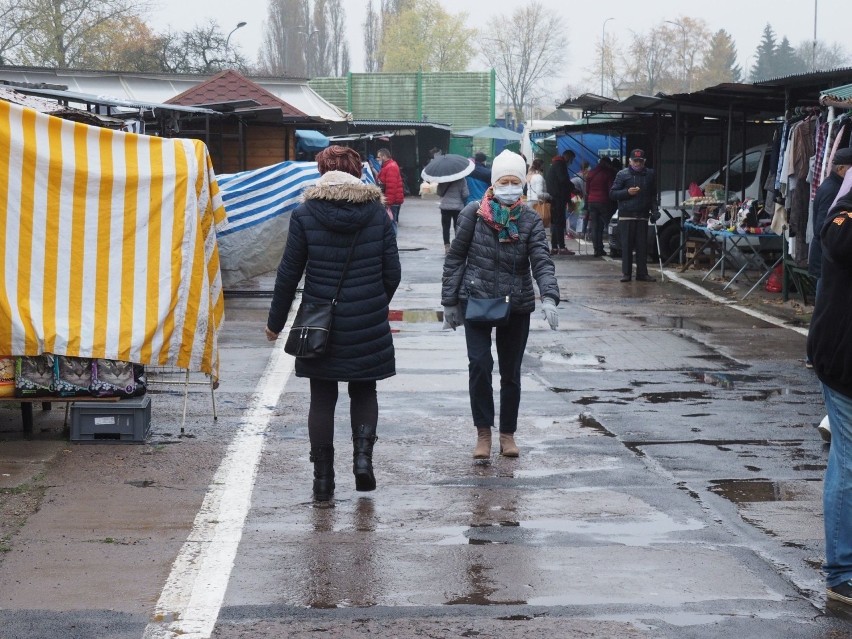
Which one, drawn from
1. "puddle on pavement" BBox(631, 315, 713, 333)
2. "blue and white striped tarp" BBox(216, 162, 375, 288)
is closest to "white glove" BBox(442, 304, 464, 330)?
"puddle on pavement" BBox(631, 315, 713, 333)

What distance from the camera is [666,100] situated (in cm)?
1841

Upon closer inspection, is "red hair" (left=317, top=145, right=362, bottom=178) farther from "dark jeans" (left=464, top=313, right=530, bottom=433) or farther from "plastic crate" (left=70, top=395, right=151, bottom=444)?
"plastic crate" (left=70, top=395, right=151, bottom=444)

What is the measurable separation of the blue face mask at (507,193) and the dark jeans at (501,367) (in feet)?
2.23

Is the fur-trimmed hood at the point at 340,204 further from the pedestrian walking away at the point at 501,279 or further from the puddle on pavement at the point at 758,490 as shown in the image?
the puddle on pavement at the point at 758,490

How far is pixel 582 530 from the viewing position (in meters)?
5.90

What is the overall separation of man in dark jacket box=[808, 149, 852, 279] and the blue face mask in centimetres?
173

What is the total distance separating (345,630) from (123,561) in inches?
50.0

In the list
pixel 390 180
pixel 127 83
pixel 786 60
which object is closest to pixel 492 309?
pixel 390 180

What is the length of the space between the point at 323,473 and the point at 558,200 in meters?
18.1

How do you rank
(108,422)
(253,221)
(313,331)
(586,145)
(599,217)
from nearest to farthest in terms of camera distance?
1. (313,331)
2. (108,422)
3. (253,221)
4. (599,217)
5. (586,145)

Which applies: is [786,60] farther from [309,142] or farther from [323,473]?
[323,473]

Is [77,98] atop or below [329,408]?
atop

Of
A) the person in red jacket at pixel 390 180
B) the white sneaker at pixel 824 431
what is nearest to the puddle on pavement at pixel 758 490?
the white sneaker at pixel 824 431

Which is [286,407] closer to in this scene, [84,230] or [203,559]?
[84,230]
